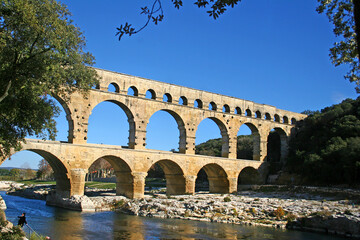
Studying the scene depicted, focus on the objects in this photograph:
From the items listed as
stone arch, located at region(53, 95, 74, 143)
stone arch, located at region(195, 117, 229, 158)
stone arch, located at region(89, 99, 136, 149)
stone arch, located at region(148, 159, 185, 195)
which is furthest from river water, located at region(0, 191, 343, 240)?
stone arch, located at region(195, 117, 229, 158)

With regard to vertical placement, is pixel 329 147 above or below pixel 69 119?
below

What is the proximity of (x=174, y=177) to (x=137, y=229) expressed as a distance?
47.0 ft

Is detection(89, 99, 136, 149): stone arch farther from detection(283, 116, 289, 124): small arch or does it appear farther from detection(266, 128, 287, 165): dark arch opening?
detection(283, 116, 289, 124): small arch

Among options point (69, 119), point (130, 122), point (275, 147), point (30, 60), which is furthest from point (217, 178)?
point (30, 60)

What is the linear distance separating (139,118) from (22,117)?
15334mm

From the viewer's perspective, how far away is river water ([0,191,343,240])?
52.3 feet

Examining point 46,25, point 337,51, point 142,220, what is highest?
point 46,25

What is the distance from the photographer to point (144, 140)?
29234 millimetres

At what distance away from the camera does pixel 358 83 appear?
10.9 meters

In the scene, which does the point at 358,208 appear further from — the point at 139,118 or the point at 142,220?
the point at 139,118

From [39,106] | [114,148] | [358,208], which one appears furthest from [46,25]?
[358,208]

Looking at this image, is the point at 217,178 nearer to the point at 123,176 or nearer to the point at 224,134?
the point at 224,134

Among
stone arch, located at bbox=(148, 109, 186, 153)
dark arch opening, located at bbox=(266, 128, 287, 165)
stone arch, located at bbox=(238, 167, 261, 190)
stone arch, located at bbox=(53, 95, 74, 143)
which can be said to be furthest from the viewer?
dark arch opening, located at bbox=(266, 128, 287, 165)

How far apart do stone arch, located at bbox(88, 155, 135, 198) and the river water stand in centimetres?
640
